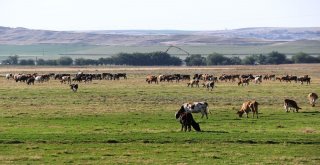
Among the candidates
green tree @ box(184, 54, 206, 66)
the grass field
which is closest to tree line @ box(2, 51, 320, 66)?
green tree @ box(184, 54, 206, 66)

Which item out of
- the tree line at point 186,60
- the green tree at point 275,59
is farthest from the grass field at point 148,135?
the green tree at point 275,59

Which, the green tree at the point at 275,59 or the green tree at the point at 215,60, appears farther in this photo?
the green tree at the point at 275,59

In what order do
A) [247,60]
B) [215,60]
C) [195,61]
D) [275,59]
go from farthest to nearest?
[247,60] < [275,59] < [195,61] < [215,60]

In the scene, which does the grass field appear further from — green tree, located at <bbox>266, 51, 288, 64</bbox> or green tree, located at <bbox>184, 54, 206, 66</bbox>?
green tree, located at <bbox>266, 51, 288, 64</bbox>

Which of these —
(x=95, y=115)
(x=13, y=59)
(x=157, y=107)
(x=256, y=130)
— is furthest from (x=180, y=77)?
(x=13, y=59)

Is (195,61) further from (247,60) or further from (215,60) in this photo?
(247,60)

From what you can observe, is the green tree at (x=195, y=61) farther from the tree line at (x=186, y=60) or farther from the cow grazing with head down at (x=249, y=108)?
the cow grazing with head down at (x=249, y=108)

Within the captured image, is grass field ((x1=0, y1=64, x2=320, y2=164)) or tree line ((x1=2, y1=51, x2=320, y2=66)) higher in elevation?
tree line ((x1=2, y1=51, x2=320, y2=66))

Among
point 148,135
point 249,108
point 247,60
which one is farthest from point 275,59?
Result: point 148,135

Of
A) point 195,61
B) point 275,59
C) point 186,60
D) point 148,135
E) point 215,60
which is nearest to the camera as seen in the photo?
point 148,135

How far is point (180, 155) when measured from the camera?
21625 mm

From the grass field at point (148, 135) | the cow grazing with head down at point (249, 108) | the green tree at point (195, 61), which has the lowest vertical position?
the grass field at point (148, 135)

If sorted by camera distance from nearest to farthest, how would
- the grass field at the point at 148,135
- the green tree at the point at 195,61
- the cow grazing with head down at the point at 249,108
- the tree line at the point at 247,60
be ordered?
the grass field at the point at 148,135, the cow grazing with head down at the point at 249,108, the tree line at the point at 247,60, the green tree at the point at 195,61

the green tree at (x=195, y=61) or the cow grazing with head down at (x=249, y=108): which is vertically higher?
the green tree at (x=195, y=61)
